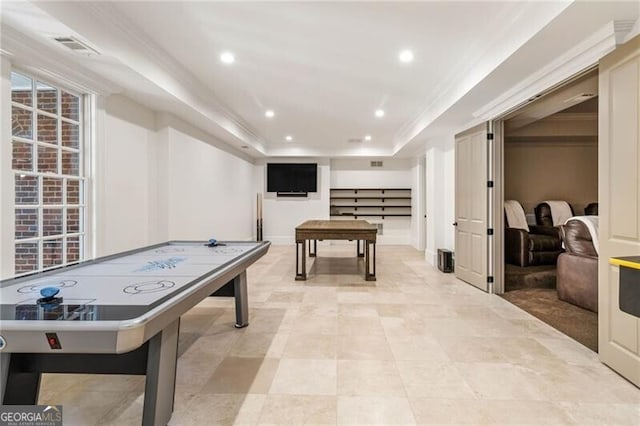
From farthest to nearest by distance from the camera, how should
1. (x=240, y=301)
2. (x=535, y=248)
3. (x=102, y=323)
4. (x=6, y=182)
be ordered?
(x=535, y=248), (x=240, y=301), (x=6, y=182), (x=102, y=323)

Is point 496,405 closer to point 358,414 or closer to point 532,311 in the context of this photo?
point 358,414

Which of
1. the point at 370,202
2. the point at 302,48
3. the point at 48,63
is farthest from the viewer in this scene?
the point at 370,202

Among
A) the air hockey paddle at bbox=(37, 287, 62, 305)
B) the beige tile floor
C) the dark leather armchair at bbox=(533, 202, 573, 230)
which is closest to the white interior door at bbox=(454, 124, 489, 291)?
the beige tile floor

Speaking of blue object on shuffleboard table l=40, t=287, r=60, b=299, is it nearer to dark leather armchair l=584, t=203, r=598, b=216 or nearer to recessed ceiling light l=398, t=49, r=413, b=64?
recessed ceiling light l=398, t=49, r=413, b=64

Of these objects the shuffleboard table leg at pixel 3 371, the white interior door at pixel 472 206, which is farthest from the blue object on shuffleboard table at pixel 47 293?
the white interior door at pixel 472 206

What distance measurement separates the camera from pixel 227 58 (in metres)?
3.27

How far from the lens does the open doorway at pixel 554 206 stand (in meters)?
3.37

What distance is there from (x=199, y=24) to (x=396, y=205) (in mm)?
A: 7061

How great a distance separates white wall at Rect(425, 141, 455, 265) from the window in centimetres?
547

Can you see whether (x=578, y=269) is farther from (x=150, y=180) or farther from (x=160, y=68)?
(x=150, y=180)

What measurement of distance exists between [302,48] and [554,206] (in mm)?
5516

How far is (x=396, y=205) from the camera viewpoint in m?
8.75

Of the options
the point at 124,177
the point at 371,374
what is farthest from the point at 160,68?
the point at 371,374

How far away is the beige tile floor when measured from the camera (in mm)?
1746
